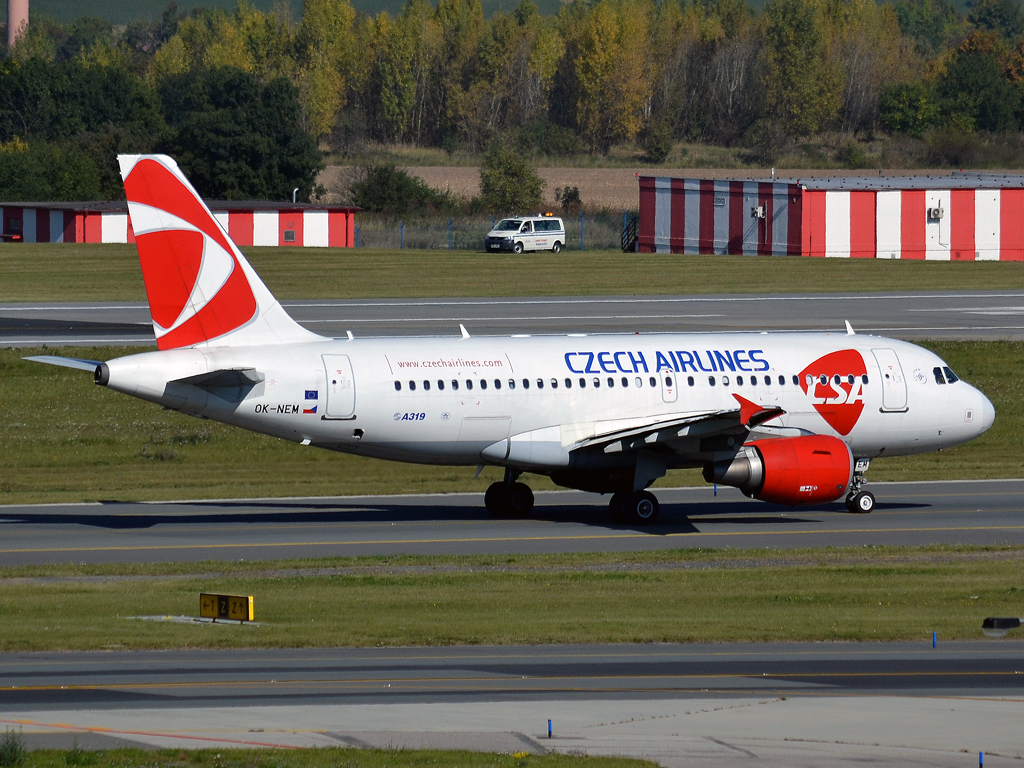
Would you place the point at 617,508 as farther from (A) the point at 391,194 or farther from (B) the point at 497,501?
(A) the point at 391,194

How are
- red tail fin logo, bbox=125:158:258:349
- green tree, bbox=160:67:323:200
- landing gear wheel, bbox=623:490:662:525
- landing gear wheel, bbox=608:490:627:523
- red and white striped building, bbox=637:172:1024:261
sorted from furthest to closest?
green tree, bbox=160:67:323:200, red and white striped building, bbox=637:172:1024:261, landing gear wheel, bbox=608:490:627:523, landing gear wheel, bbox=623:490:662:525, red tail fin logo, bbox=125:158:258:349

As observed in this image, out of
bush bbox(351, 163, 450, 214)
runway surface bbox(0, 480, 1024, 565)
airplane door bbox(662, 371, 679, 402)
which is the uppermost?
bush bbox(351, 163, 450, 214)

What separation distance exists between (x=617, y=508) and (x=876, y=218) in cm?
6823

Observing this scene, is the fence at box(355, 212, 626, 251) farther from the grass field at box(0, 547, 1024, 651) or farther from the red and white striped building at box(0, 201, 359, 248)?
the grass field at box(0, 547, 1024, 651)

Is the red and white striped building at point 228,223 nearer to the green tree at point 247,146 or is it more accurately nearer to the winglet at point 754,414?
the green tree at point 247,146

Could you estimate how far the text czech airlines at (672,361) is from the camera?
33.8 meters

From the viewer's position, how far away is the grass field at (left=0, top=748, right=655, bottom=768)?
1420 centimetres

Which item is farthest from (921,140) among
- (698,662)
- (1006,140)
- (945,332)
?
(698,662)

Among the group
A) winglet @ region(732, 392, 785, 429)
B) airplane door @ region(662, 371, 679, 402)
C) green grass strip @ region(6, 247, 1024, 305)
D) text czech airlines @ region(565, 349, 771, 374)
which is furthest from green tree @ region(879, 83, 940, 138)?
winglet @ region(732, 392, 785, 429)

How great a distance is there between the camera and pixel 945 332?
62562 mm

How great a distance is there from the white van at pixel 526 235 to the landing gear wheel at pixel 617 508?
68583mm

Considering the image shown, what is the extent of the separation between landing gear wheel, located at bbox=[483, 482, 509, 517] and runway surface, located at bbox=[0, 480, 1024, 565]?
14.3 inches

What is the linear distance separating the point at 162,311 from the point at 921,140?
14289 centimetres

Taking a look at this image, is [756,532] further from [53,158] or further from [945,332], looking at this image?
[53,158]
